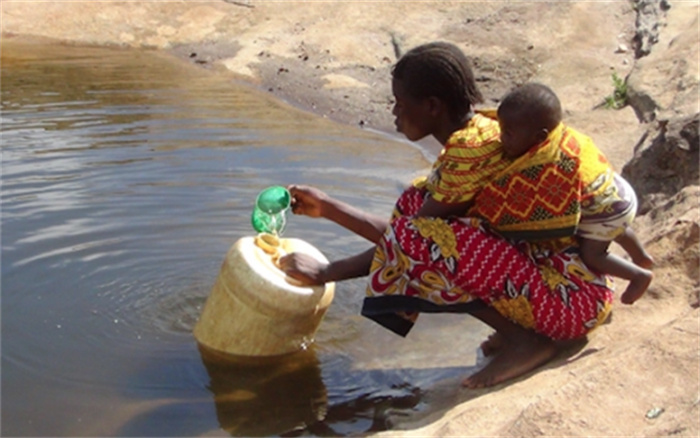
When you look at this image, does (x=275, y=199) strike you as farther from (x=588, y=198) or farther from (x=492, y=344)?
(x=588, y=198)

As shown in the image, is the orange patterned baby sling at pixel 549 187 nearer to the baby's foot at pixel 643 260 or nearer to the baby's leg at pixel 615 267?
the baby's leg at pixel 615 267

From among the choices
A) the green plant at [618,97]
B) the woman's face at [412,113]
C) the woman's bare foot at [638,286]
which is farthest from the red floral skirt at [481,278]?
the green plant at [618,97]

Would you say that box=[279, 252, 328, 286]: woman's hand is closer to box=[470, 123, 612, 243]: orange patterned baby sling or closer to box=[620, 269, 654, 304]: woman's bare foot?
box=[470, 123, 612, 243]: orange patterned baby sling

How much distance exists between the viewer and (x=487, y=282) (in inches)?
135

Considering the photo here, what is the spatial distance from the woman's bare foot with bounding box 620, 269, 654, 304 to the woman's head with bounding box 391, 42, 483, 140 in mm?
838

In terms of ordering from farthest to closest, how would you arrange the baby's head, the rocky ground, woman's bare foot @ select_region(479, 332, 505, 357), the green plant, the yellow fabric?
the green plant, woman's bare foot @ select_region(479, 332, 505, 357), the yellow fabric, the baby's head, the rocky ground

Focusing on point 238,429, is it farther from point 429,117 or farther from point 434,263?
point 429,117

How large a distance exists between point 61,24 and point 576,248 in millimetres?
11094

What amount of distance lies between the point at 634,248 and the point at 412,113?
0.98 m

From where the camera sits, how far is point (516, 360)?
11.4 ft

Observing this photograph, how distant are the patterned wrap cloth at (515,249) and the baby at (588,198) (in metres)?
0.03

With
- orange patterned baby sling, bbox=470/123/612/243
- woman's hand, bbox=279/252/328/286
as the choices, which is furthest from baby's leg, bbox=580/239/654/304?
woman's hand, bbox=279/252/328/286

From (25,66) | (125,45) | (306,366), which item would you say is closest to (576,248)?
(306,366)

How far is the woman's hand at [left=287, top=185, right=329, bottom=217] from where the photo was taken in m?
3.75
